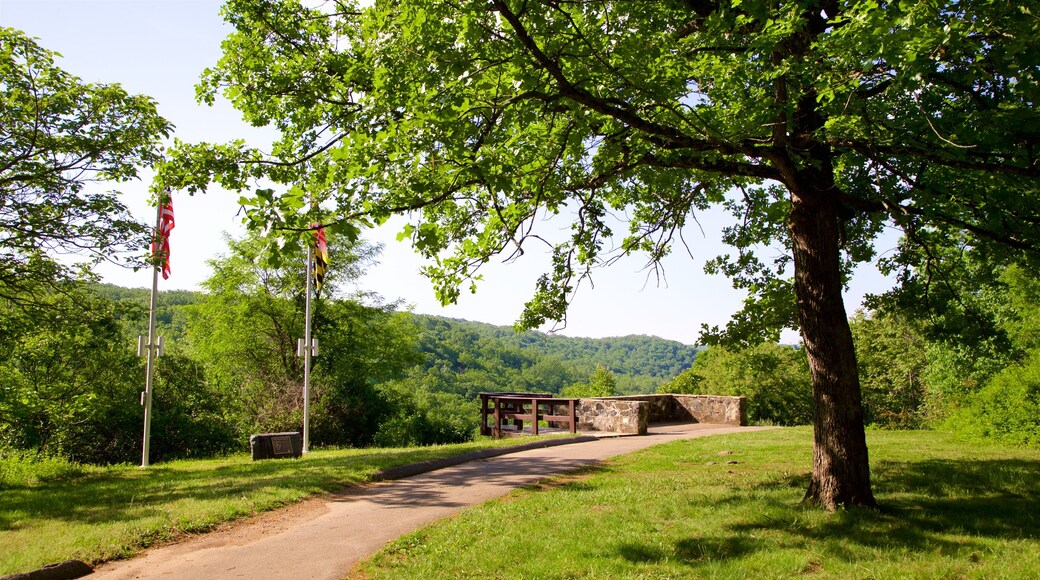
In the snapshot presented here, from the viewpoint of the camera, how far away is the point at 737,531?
650cm

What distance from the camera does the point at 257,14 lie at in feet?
27.7

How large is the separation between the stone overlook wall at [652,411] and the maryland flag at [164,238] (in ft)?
36.6

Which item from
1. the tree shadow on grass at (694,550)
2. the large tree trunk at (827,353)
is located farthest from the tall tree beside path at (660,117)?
the tree shadow on grass at (694,550)

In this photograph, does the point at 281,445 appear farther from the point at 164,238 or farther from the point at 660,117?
the point at 660,117

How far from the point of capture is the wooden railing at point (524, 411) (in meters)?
18.2

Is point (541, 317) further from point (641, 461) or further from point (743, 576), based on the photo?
point (743, 576)

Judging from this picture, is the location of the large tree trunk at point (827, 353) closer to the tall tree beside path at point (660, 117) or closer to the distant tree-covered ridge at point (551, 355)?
the tall tree beside path at point (660, 117)

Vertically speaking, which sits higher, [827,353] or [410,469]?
[827,353]

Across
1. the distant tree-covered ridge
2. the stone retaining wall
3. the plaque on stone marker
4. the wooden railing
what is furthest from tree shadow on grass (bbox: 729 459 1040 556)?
the distant tree-covered ridge

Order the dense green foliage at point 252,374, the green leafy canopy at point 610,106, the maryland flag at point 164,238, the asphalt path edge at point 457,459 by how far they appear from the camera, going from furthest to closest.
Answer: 1. the dense green foliage at point 252,374
2. the maryland flag at point 164,238
3. the asphalt path edge at point 457,459
4. the green leafy canopy at point 610,106

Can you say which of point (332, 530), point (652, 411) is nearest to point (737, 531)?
point (332, 530)

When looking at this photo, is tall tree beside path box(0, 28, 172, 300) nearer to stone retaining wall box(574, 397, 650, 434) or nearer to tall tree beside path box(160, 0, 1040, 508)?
tall tree beside path box(160, 0, 1040, 508)

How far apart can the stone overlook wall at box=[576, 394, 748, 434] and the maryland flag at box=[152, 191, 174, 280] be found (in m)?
11.2

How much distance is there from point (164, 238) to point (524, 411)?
10.8m
